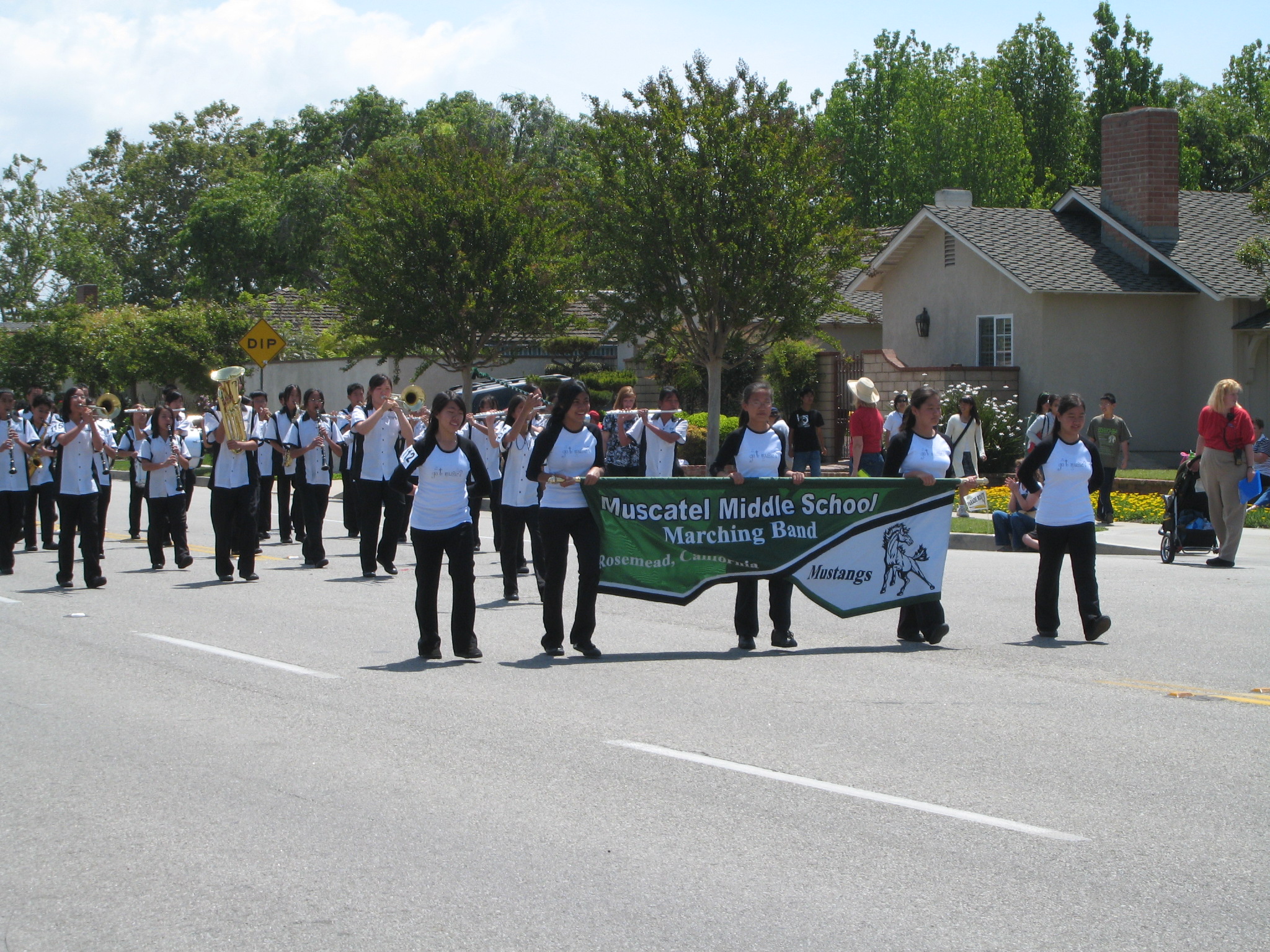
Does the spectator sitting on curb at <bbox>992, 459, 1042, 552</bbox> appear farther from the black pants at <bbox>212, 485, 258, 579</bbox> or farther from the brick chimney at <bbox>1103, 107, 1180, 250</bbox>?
the brick chimney at <bbox>1103, 107, 1180, 250</bbox>

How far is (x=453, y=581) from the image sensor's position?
32.2 feet

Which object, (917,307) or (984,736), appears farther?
(917,307)

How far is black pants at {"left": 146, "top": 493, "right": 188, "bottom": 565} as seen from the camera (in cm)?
1608

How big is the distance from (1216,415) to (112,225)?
9307 cm

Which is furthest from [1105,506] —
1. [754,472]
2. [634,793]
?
[634,793]

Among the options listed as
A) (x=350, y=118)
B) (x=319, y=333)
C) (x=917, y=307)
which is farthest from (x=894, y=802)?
(x=350, y=118)

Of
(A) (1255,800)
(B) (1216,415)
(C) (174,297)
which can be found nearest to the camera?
(A) (1255,800)

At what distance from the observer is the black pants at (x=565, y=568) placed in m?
9.89

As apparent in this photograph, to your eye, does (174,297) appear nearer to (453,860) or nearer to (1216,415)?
(1216,415)

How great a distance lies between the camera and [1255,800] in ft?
20.1

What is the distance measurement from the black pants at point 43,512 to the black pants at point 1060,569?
1141cm

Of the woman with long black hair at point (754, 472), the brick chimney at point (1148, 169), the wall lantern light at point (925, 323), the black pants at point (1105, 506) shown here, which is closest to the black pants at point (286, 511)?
the woman with long black hair at point (754, 472)

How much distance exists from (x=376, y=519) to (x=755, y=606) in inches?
251

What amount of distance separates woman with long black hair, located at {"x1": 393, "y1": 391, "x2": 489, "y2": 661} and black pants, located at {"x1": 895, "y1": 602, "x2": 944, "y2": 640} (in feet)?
10.3
